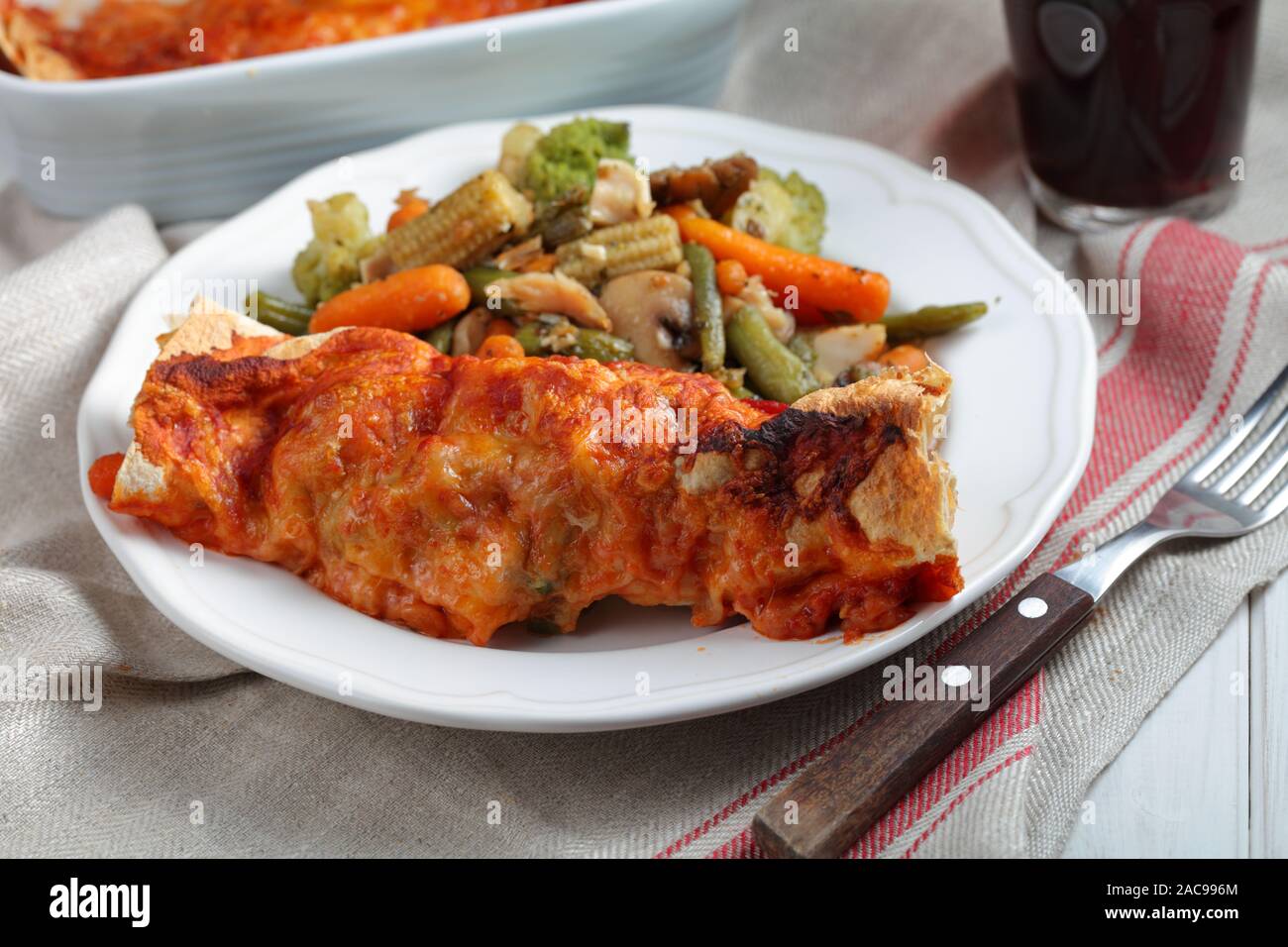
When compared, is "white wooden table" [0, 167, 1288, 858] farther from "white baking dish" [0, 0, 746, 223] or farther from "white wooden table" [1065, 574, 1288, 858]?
"white baking dish" [0, 0, 746, 223]

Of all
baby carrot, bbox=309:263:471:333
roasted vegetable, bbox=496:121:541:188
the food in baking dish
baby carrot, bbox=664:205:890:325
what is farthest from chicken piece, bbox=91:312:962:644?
roasted vegetable, bbox=496:121:541:188

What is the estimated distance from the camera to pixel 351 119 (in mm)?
4773

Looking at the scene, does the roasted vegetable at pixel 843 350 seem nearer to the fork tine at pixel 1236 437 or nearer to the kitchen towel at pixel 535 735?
the kitchen towel at pixel 535 735

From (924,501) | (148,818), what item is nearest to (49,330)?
(148,818)

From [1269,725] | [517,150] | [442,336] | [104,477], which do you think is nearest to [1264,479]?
[1269,725]

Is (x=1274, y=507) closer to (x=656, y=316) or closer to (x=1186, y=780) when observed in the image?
(x=1186, y=780)

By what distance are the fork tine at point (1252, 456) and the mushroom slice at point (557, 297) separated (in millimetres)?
1649

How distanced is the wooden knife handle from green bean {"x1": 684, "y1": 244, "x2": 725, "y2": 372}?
1088mm

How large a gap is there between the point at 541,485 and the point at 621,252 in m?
1.16

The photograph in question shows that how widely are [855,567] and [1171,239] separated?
2142 mm

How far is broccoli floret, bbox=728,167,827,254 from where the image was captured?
410cm

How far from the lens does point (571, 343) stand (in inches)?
146

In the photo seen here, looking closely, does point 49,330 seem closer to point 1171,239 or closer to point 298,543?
point 298,543
